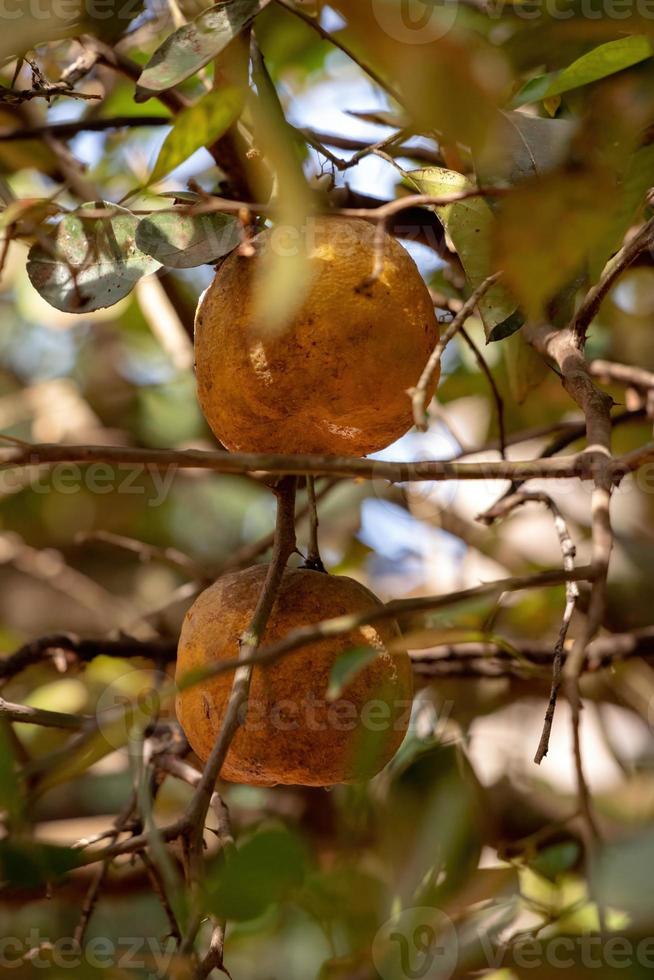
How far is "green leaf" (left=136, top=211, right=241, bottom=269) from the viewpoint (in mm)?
685

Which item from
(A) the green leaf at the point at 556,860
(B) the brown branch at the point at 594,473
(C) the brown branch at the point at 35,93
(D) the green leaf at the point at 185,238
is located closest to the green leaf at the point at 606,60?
(B) the brown branch at the point at 594,473

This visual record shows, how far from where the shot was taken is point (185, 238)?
0.69m

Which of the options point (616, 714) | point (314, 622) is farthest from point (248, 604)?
point (616, 714)

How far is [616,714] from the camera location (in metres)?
1.58

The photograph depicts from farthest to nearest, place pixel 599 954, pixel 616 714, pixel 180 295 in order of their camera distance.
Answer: pixel 616 714
pixel 180 295
pixel 599 954

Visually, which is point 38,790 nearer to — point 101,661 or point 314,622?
point 314,622

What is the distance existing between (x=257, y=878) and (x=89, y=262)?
1.41 feet

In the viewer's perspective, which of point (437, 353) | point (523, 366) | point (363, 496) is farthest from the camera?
point (363, 496)

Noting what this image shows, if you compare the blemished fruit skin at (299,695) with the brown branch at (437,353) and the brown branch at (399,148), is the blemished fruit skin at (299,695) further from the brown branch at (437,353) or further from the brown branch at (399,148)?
the brown branch at (399,148)

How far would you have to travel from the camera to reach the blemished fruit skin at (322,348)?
0.63 m

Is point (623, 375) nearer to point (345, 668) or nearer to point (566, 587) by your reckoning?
point (566, 587)

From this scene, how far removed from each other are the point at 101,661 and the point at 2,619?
1.35ft

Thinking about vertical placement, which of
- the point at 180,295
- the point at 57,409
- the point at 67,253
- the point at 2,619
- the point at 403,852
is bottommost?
the point at 2,619

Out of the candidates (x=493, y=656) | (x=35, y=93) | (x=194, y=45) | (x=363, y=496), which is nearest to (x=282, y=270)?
(x=194, y=45)
